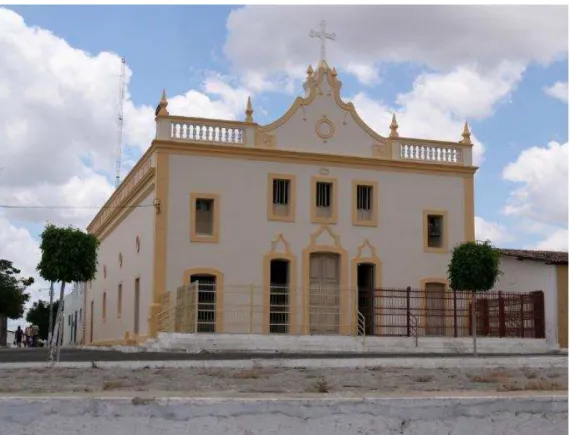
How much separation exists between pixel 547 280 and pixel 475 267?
26.5ft

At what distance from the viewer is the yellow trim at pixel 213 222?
26.1m

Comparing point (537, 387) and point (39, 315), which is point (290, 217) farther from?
point (39, 315)

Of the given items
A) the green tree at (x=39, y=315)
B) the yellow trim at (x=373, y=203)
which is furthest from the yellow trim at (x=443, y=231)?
the green tree at (x=39, y=315)

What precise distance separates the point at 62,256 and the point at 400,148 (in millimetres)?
14716

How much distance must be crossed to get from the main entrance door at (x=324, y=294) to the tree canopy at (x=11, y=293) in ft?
72.2

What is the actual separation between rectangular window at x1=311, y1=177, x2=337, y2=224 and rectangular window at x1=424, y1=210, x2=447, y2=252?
130 inches

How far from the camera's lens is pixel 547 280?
28.6m

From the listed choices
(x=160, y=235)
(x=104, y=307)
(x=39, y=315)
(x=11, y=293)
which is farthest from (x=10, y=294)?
(x=39, y=315)

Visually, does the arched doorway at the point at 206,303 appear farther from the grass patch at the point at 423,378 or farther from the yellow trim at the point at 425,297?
the grass patch at the point at 423,378

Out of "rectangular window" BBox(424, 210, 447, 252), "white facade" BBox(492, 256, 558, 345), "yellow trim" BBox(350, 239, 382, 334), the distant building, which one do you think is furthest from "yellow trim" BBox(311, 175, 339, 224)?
the distant building

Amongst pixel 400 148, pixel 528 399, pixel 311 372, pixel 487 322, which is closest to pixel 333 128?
pixel 400 148

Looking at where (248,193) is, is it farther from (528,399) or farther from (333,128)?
(528,399)

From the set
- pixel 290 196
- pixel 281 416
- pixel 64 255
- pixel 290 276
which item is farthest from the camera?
pixel 290 196

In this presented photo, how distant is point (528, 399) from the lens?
5391 millimetres
